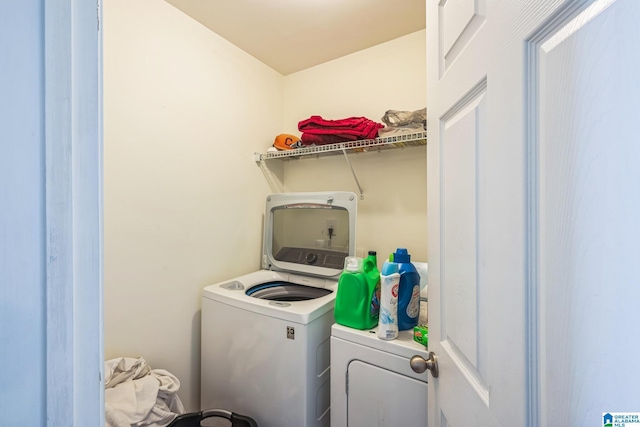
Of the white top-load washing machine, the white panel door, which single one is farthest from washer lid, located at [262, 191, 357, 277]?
the white panel door

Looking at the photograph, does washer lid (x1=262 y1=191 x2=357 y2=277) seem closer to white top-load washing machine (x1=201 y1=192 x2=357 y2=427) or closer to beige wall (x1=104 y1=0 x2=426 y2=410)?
white top-load washing machine (x1=201 y1=192 x2=357 y2=427)

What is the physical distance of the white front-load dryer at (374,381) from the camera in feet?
3.35

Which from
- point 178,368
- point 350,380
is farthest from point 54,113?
point 178,368

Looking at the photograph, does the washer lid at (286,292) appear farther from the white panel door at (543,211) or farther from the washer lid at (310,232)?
the white panel door at (543,211)

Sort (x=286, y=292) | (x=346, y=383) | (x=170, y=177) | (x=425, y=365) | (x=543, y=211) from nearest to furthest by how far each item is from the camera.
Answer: (x=543, y=211) < (x=425, y=365) < (x=346, y=383) < (x=170, y=177) < (x=286, y=292)

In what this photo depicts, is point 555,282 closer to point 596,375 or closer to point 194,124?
point 596,375

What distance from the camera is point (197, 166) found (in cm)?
171

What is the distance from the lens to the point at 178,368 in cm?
160

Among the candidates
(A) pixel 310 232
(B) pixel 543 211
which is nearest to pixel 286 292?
(A) pixel 310 232

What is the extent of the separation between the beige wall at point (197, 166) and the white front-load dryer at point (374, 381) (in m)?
0.89

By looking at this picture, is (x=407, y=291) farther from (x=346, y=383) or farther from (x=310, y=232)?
(x=310, y=232)

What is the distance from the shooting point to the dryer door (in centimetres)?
101

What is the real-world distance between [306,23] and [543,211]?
1855 millimetres

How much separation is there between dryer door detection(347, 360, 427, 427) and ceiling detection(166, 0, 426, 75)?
6.42 ft
